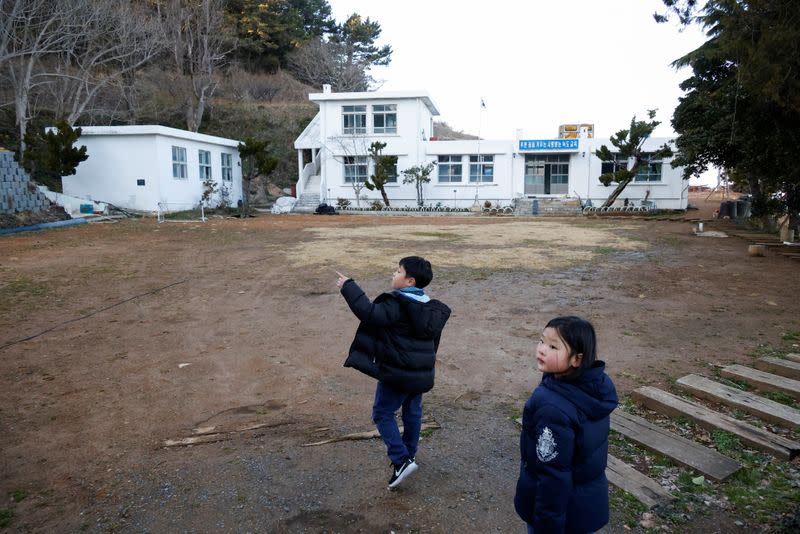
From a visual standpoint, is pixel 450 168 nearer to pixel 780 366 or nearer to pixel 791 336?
pixel 791 336

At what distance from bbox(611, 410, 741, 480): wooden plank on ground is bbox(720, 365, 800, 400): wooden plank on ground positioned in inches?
52.4

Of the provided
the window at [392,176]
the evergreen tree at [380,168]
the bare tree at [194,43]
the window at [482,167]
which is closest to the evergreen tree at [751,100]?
the window at [482,167]

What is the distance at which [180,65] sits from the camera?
1406 inches

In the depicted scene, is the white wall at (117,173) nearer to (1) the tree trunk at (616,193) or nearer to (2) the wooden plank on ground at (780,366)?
(1) the tree trunk at (616,193)

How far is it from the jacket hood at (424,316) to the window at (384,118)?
1171 inches

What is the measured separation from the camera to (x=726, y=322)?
6715 millimetres

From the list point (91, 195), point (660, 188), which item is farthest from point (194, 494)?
point (660, 188)

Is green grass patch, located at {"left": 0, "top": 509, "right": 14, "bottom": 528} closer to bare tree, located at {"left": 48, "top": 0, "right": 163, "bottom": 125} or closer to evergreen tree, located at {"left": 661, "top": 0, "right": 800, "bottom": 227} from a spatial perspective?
evergreen tree, located at {"left": 661, "top": 0, "right": 800, "bottom": 227}

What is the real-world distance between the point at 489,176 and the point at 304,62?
21.1m

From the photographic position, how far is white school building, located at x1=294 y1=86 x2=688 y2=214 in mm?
31031

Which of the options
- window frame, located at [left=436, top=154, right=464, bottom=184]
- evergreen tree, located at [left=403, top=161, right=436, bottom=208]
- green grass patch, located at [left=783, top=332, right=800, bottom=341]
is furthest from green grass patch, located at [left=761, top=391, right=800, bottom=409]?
window frame, located at [left=436, top=154, right=464, bottom=184]

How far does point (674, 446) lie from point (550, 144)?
2928cm

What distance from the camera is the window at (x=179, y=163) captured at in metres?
25.2

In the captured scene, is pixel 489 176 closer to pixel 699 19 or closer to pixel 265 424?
pixel 699 19
